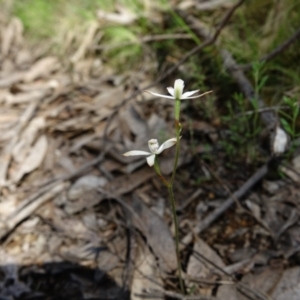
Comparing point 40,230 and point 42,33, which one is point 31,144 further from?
point 42,33

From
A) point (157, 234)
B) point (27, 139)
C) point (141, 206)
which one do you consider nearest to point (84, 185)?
point (141, 206)

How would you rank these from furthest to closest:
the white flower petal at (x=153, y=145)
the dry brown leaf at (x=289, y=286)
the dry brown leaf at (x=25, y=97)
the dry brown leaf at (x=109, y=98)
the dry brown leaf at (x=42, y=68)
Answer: the dry brown leaf at (x=42, y=68) → the dry brown leaf at (x=25, y=97) → the dry brown leaf at (x=109, y=98) → the dry brown leaf at (x=289, y=286) → the white flower petal at (x=153, y=145)

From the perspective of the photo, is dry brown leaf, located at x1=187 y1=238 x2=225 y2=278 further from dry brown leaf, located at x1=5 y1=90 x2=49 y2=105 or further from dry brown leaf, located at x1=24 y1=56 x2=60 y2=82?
dry brown leaf, located at x1=24 y1=56 x2=60 y2=82

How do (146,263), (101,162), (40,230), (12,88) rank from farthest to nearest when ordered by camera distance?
(12,88) → (101,162) → (40,230) → (146,263)

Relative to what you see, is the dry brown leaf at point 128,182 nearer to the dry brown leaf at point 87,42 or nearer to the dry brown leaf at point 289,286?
the dry brown leaf at point 289,286

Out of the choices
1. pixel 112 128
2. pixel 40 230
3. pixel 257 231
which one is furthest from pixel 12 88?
pixel 257 231

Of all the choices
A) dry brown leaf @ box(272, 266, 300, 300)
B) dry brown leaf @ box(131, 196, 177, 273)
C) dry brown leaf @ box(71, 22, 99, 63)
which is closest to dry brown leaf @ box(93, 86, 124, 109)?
dry brown leaf @ box(71, 22, 99, 63)

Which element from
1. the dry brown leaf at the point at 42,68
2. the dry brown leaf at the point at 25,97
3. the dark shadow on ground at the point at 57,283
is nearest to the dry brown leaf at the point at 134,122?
the dry brown leaf at the point at 25,97

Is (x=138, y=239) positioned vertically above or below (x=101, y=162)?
below
